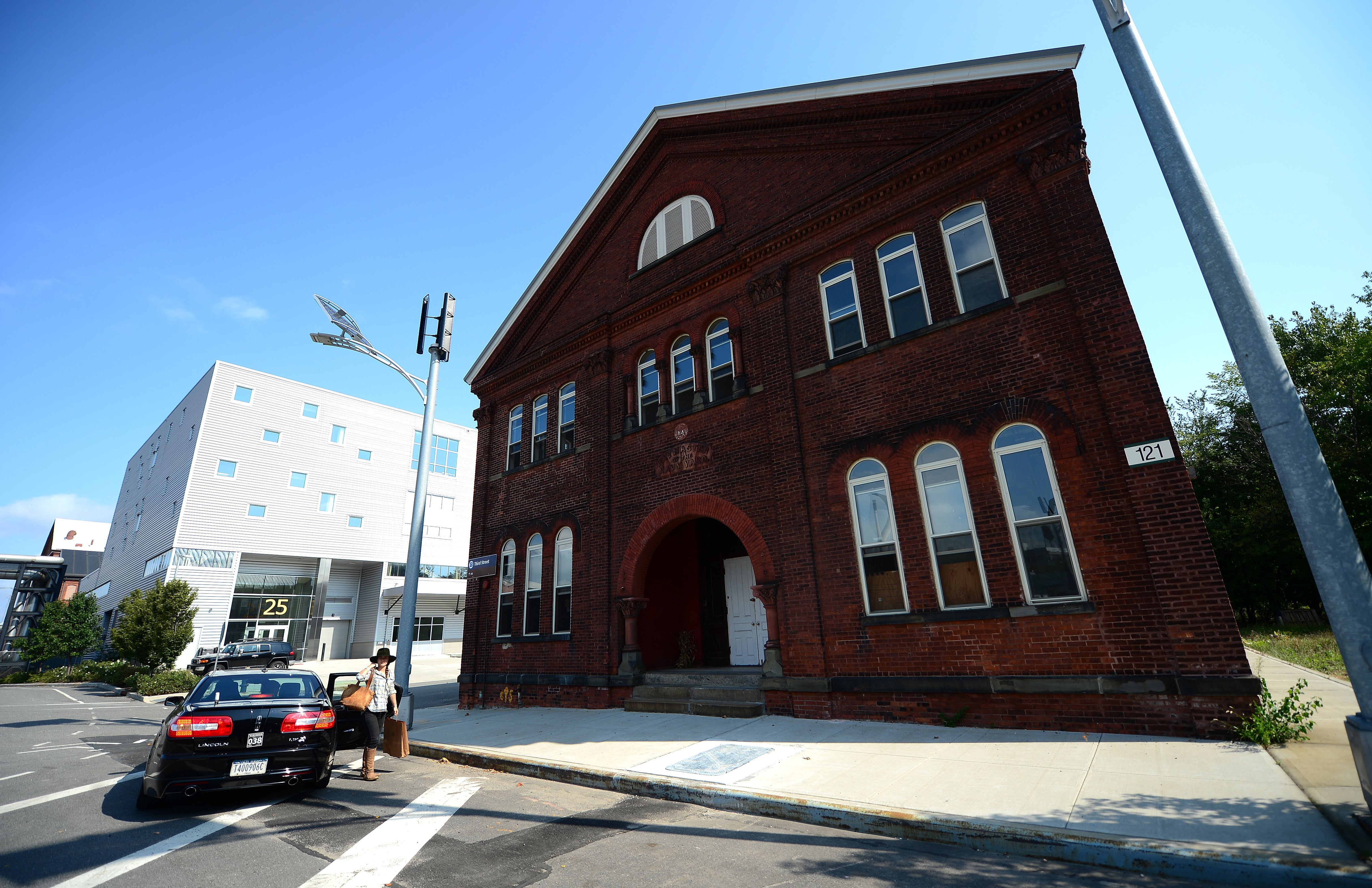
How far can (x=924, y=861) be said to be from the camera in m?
4.64

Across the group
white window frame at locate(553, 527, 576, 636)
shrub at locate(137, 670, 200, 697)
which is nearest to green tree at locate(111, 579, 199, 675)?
shrub at locate(137, 670, 200, 697)

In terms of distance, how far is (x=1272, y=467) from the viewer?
A: 2392cm

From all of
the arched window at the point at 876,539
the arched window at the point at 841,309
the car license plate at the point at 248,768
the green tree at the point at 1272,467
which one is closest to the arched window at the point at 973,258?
the arched window at the point at 841,309

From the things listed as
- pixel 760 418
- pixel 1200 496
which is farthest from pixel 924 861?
pixel 1200 496

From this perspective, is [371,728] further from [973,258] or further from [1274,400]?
[973,258]

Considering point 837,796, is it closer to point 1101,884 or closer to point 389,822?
point 1101,884

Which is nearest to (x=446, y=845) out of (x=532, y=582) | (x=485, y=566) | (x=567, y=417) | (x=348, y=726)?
(x=348, y=726)

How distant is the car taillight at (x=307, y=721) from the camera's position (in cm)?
698

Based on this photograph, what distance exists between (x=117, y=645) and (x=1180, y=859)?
3698 centimetres

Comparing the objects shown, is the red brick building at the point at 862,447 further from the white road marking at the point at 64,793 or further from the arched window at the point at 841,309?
the white road marking at the point at 64,793

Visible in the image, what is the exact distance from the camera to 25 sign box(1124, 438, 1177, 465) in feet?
25.0

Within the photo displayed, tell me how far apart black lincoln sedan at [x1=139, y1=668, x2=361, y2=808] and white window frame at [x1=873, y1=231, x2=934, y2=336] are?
10.0m

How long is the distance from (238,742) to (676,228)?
1287 cm

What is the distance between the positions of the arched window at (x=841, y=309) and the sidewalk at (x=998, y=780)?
247 inches
